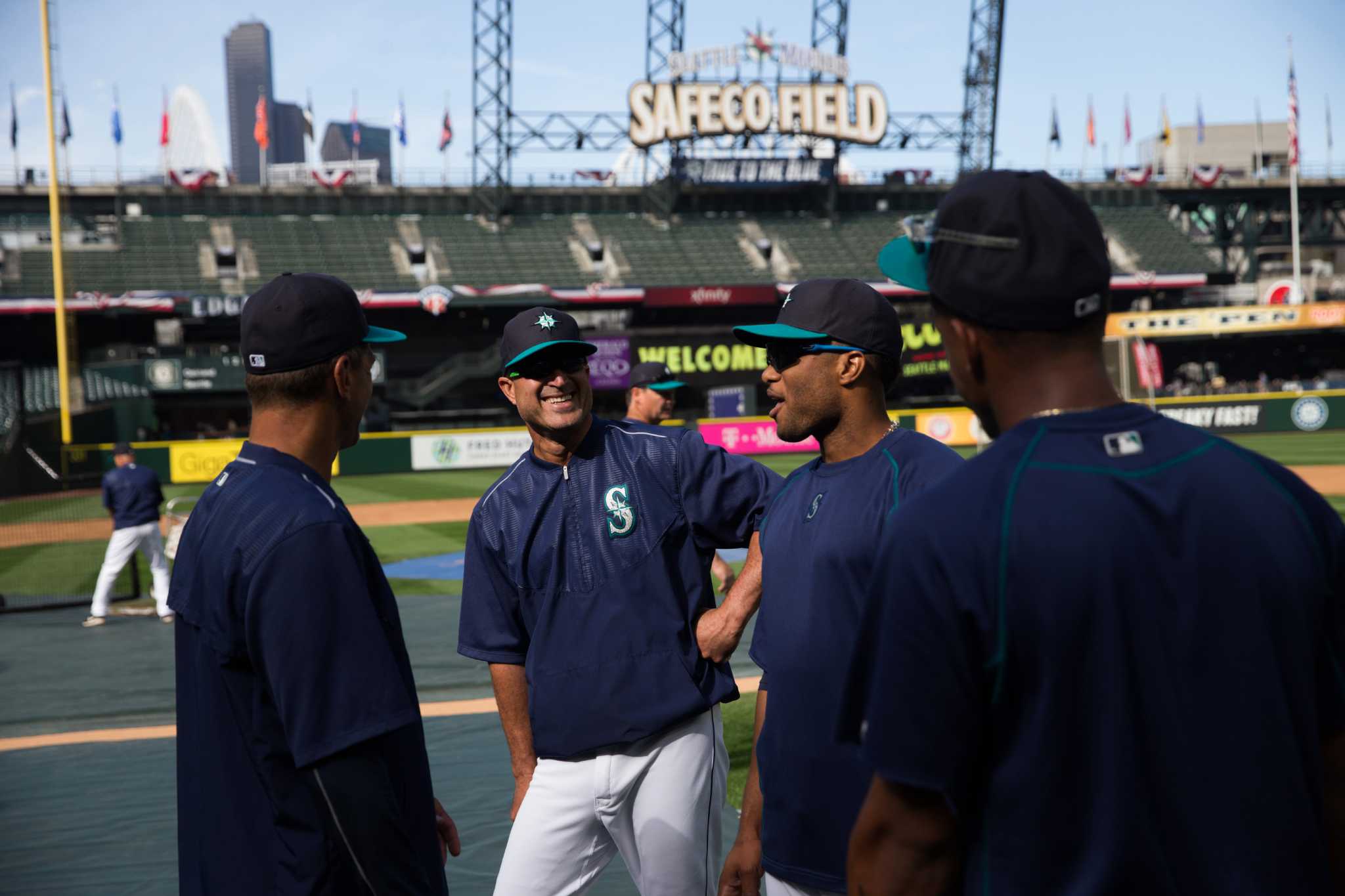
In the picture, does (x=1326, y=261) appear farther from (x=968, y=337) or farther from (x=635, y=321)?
(x=968, y=337)

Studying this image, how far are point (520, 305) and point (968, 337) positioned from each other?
45.5m

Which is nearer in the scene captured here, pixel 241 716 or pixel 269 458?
pixel 241 716

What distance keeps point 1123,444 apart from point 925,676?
442 mm

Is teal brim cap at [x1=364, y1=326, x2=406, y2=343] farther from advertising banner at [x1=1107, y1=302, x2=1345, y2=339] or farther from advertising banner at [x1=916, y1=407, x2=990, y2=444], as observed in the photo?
advertising banner at [x1=1107, y1=302, x2=1345, y2=339]

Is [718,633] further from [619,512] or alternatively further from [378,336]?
[378,336]

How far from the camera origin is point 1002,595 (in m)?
1.52

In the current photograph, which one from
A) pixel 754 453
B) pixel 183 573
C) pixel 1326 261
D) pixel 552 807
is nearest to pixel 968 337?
pixel 183 573

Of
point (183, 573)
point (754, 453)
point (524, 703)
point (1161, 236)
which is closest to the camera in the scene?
point (183, 573)

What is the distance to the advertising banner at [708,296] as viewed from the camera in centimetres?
4694

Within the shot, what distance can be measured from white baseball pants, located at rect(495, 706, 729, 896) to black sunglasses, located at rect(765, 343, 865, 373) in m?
1.15

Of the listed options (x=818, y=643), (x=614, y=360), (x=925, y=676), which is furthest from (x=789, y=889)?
(x=614, y=360)

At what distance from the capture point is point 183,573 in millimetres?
2445

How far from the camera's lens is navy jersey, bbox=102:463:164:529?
13312 mm

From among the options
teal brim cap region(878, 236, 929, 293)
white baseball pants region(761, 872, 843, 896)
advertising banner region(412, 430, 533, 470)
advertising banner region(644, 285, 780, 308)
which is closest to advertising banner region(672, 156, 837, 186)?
advertising banner region(644, 285, 780, 308)
